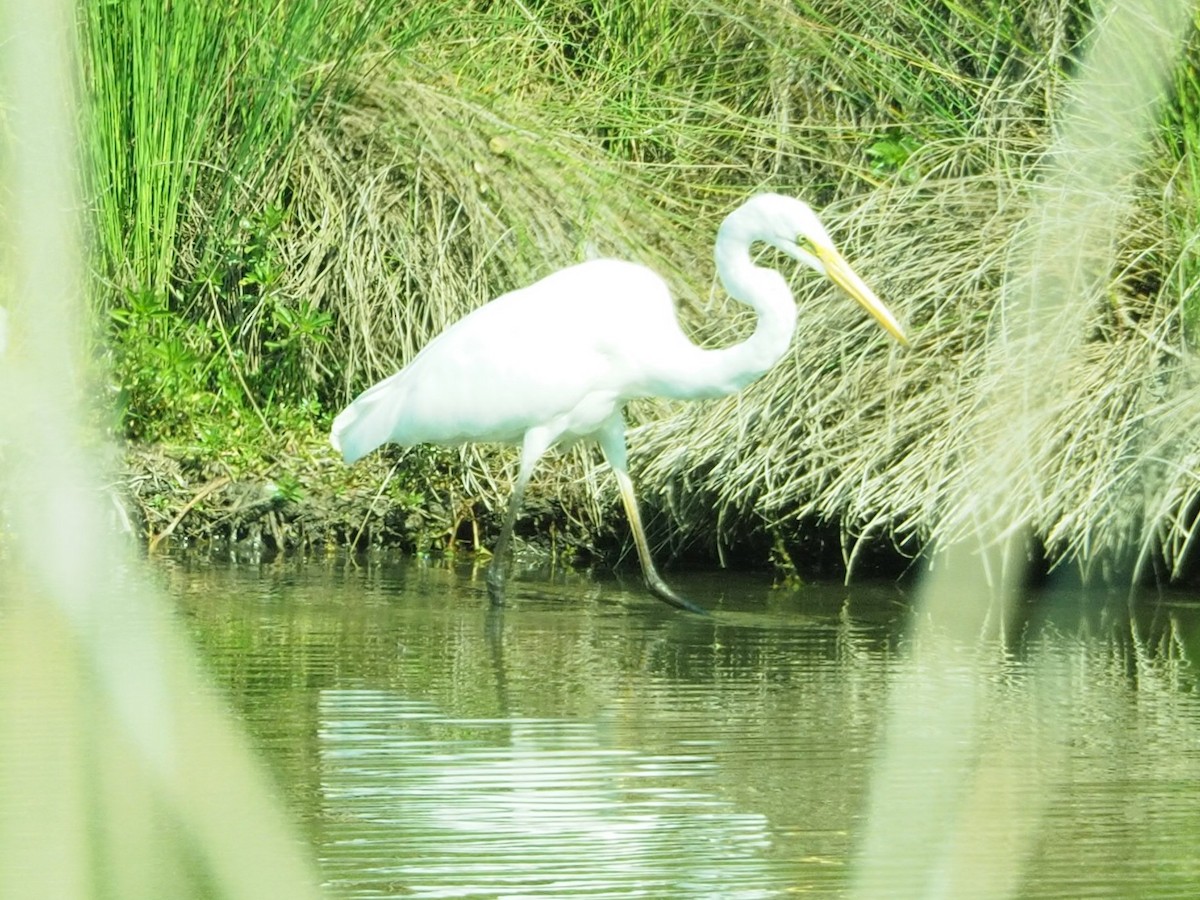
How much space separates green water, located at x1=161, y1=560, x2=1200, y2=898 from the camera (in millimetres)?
2510

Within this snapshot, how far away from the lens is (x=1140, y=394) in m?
5.10

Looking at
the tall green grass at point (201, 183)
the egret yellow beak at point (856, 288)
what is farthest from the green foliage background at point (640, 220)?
the egret yellow beak at point (856, 288)

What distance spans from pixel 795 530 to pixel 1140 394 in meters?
1.37

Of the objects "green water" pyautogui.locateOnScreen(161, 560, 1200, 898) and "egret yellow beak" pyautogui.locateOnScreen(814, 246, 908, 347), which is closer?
"green water" pyautogui.locateOnScreen(161, 560, 1200, 898)

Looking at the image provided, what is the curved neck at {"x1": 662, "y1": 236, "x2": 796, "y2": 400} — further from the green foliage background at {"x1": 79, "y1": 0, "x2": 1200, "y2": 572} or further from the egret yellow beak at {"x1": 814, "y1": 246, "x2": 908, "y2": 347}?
the green foliage background at {"x1": 79, "y1": 0, "x2": 1200, "y2": 572}

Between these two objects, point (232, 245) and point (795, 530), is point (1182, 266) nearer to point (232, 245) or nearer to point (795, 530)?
point (795, 530)

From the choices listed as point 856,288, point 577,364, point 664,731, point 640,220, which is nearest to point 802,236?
point 856,288

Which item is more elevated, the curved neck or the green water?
the curved neck

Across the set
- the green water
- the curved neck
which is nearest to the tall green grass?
the green water

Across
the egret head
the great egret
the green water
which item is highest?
the egret head

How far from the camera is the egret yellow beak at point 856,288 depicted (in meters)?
4.80

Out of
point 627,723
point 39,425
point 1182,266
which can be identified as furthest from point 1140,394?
point 39,425

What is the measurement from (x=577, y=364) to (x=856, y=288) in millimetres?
912

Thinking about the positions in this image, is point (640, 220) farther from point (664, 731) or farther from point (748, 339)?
point (664, 731)
